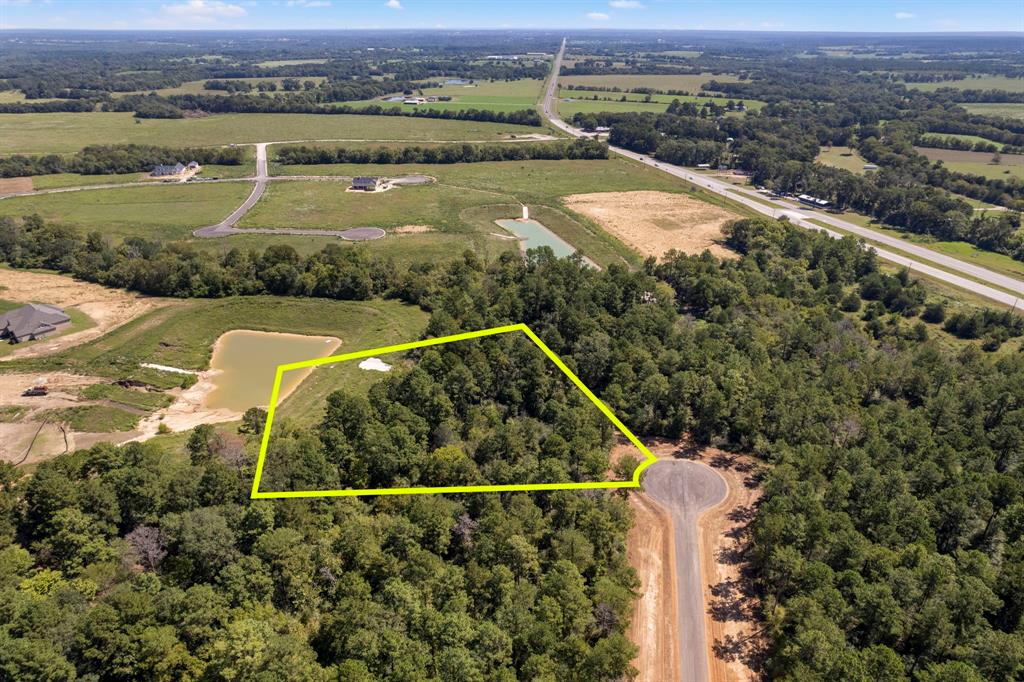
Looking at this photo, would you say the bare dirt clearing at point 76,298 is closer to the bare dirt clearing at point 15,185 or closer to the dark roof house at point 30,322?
the dark roof house at point 30,322

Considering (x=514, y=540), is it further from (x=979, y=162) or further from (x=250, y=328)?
(x=979, y=162)

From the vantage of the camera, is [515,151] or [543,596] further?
[515,151]

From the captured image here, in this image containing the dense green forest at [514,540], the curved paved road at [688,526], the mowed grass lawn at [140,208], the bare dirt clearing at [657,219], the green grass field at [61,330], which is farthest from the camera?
the bare dirt clearing at [657,219]

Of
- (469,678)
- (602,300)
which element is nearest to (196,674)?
(469,678)

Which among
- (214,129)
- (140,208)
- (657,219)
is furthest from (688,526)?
(214,129)

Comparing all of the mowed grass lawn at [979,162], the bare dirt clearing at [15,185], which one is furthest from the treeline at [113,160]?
the mowed grass lawn at [979,162]

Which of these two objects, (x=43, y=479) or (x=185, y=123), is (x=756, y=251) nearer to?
(x=43, y=479)
